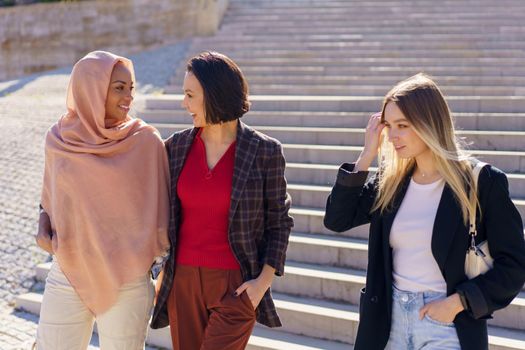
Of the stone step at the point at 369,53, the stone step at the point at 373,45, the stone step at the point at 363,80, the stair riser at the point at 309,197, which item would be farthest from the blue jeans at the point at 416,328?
the stone step at the point at 373,45

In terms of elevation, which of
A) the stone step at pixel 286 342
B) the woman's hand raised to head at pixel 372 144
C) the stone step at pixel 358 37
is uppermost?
the stone step at pixel 358 37

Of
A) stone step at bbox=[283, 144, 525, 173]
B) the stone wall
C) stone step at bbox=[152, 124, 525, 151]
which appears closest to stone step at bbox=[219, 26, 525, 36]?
the stone wall

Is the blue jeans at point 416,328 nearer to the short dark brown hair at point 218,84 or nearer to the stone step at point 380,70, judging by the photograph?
the short dark brown hair at point 218,84

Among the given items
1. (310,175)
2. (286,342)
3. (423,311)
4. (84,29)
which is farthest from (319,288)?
(84,29)

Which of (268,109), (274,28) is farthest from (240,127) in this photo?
(274,28)

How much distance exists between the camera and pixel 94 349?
4605mm

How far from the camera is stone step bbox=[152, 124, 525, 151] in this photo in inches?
231

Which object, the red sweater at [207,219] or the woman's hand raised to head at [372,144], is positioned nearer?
the woman's hand raised to head at [372,144]

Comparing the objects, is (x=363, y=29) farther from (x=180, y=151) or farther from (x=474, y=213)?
(x=474, y=213)

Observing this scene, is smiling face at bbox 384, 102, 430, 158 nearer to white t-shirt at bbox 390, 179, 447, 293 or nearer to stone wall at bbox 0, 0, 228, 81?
white t-shirt at bbox 390, 179, 447, 293

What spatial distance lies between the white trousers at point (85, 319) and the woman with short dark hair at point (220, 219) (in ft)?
0.30

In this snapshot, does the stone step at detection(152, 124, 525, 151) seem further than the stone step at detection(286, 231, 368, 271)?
Yes

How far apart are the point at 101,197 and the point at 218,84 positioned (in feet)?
2.33

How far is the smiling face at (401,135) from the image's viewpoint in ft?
7.63
